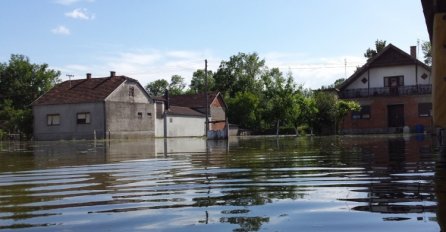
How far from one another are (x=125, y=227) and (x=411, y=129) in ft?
152

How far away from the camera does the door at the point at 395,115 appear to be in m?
50.3

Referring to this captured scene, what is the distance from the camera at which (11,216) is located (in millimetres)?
4125

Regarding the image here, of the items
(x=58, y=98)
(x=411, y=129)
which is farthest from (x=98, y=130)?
(x=411, y=129)

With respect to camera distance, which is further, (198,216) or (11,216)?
(11,216)


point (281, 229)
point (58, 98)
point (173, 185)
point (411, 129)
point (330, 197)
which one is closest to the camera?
point (281, 229)

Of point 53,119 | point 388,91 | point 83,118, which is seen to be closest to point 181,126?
point 83,118

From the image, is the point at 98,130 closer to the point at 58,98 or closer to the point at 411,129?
the point at 58,98

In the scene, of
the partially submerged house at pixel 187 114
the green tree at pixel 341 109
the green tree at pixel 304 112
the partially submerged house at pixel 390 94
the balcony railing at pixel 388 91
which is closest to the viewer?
the green tree at pixel 341 109

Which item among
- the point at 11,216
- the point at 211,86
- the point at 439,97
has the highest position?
the point at 211,86

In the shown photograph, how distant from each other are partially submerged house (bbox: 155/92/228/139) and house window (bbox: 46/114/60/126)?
10827 mm

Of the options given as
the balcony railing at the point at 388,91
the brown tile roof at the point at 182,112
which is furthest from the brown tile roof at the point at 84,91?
the balcony railing at the point at 388,91

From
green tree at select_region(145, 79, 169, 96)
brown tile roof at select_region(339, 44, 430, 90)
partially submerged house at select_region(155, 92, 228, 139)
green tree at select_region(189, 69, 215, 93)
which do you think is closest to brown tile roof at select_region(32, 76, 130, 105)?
partially submerged house at select_region(155, 92, 228, 139)

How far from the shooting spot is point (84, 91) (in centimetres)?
5375

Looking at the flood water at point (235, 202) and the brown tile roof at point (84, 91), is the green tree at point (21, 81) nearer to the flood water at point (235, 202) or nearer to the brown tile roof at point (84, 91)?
the brown tile roof at point (84, 91)
